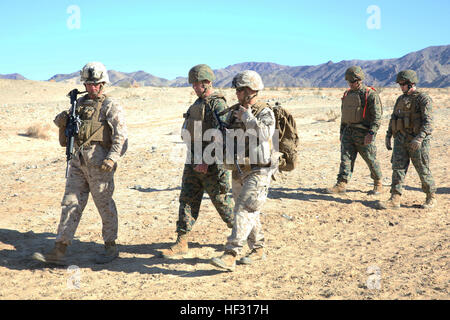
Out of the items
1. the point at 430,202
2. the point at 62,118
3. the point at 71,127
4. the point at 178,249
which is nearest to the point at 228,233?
the point at 178,249

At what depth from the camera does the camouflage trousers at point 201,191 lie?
192 inches

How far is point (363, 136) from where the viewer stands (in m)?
7.41

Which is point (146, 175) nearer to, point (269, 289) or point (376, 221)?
point (376, 221)

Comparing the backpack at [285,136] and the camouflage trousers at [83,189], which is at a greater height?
the backpack at [285,136]

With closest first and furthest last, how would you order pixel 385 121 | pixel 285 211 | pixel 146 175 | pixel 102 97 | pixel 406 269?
1. pixel 406 269
2. pixel 102 97
3. pixel 285 211
4. pixel 146 175
5. pixel 385 121

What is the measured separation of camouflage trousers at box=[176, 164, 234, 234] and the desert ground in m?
0.51

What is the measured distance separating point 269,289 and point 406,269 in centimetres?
161

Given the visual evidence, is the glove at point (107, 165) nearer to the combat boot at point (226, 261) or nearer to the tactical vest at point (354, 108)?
the combat boot at point (226, 261)

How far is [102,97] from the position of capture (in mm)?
4824

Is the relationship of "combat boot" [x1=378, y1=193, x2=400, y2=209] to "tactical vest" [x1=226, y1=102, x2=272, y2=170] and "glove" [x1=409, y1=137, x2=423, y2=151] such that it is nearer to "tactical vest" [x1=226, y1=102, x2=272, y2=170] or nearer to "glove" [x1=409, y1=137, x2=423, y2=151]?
"glove" [x1=409, y1=137, x2=423, y2=151]

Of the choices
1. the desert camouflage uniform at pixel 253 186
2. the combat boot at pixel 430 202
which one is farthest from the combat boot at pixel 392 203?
the desert camouflage uniform at pixel 253 186

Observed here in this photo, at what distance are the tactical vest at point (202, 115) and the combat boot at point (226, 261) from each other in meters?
1.36
